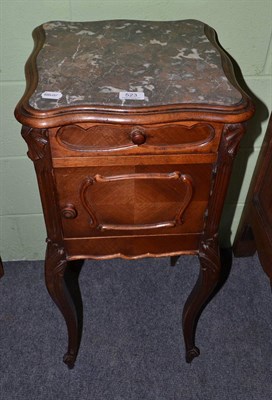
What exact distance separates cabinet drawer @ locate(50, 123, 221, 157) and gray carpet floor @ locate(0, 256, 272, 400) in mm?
840

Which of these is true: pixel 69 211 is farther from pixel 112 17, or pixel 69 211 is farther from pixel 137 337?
pixel 137 337

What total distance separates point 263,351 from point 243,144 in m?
0.71

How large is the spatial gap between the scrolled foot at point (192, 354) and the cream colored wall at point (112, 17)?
2.14ft

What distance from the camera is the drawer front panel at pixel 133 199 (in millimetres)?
932

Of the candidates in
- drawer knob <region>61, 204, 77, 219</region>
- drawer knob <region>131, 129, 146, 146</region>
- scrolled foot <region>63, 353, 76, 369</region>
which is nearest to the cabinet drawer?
drawer knob <region>131, 129, 146, 146</region>

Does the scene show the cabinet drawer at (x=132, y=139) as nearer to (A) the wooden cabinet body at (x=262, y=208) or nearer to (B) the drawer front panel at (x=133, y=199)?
(B) the drawer front panel at (x=133, y=199)

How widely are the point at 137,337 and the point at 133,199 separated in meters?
0.71

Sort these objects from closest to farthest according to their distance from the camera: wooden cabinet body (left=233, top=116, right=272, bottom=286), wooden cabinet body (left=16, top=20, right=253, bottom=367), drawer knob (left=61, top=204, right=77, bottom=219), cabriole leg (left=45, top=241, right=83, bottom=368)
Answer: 1. wooden cabinet body (left=16, top=20, right=253, bottom=367)
2. drawer knob (left=61, top=204, right=77, bottom=219)
3. cabriole leg (left=45, top=241, right=83, bottom=368)
4. wooden cabinet body (left=233, top=116, right=272, bottom=286)

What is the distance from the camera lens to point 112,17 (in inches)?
46.4

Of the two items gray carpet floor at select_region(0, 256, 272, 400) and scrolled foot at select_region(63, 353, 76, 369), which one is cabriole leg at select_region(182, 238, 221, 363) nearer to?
gray carpet floor at select_region(0, 256, 272, 400)

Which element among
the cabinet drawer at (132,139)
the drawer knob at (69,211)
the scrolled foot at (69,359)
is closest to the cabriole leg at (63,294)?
the scrolled foot at (69,359)

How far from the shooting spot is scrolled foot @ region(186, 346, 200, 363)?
1409mm

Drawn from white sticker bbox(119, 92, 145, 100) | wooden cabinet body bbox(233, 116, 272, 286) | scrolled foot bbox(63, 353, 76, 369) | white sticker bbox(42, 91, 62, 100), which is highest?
white sticker bbox(119, 92, 145, 100)

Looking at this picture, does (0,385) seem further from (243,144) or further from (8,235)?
(243,144)
